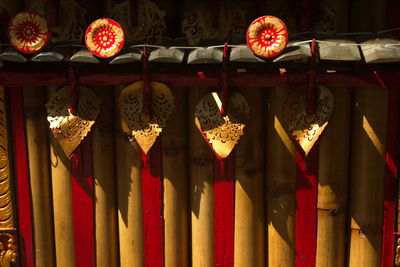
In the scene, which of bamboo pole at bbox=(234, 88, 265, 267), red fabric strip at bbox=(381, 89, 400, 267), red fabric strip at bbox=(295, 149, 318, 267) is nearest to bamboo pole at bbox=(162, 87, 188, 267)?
bamboo pole at bbox=(234, 88, 265, 267)

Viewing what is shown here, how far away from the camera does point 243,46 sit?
2.33 m

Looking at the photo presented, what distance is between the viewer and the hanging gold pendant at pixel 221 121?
2.45 m

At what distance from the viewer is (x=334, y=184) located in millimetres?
2580

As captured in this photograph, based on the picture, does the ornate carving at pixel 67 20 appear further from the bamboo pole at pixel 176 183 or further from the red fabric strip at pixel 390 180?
the red fabric strip at pixel 390 180

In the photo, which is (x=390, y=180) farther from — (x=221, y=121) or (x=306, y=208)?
(x=221, y=121)

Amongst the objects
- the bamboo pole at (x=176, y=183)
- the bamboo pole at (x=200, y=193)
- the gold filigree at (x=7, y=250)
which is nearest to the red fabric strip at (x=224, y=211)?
the bamboo pole at (x=200, y=193)

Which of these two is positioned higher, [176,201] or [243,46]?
[243,46]

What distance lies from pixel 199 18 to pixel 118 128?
2.59ft

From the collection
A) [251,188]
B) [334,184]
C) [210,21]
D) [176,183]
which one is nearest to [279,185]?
[251,188]

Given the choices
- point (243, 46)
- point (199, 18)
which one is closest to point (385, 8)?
point (243, 46)

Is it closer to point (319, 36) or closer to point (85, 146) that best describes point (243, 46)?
point (319, 36)

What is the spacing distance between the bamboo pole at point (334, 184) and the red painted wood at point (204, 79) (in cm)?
12

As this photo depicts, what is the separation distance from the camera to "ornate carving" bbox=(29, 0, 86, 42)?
2.57 meters

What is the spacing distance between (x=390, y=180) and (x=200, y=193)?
3.53 feet
